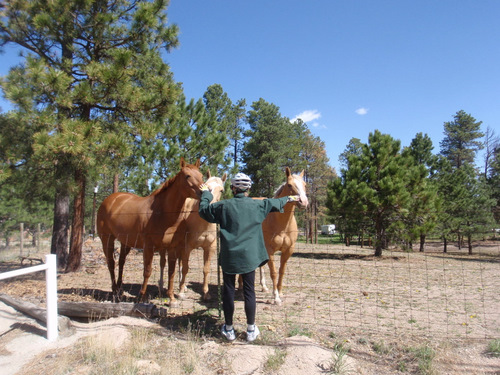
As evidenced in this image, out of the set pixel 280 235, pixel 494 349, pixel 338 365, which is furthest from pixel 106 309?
pixel 494 349

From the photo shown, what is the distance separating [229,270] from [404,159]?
1304 centimetres

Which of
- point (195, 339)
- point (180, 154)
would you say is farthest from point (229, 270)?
point (180, 154)

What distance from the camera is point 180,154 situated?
42.0 feet

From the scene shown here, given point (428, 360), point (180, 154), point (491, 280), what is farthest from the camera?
point (180, 154)

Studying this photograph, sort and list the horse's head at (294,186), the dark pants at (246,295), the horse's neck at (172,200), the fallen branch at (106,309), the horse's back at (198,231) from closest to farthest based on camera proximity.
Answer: the dark pants at (246,295) → the fallen branch at (106,309) → the horse's head at (294,186) → the horse's neck at (172,200) → the horse's back at (198,231)

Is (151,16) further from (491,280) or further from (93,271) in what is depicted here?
(491,280)

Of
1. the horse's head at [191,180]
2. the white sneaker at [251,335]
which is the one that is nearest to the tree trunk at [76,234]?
the horse's head at [191,180]

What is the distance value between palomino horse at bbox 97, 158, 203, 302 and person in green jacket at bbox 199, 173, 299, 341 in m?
1.20

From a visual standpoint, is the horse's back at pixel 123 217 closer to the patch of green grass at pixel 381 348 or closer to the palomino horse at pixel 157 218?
the palomino horse at pixel 157 218

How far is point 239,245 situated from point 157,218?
2.19 metres

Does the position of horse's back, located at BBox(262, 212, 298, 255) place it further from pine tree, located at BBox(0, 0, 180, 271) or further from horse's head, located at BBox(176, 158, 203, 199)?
pine tree, located at BBox(0, 0, 180, 271)

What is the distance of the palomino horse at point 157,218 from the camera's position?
16.2 feet

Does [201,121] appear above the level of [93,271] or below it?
above

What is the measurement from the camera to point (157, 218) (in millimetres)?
5168
